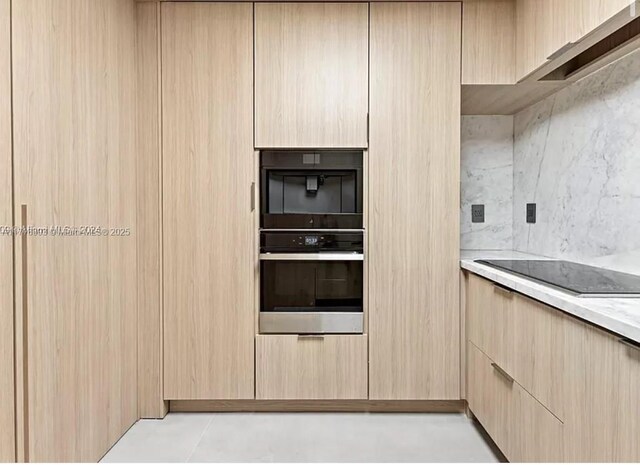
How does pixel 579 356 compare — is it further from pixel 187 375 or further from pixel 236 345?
pixel 187 375

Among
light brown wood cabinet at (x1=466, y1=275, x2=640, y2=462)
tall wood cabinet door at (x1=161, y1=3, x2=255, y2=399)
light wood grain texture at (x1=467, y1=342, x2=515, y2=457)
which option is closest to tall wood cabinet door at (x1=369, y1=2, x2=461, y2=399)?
light wood grain texture at (x1=467, y1=342, x2=515, y2=457)

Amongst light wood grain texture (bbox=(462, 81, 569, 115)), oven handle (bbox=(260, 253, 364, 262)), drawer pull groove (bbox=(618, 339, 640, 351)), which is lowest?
drawer pull groove (bbox=(618, 339, 640, 351))

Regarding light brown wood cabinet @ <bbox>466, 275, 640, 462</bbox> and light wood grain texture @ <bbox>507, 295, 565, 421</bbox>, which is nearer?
light brown wood cabinet @ <bbox>466, 275, 640, 462</bbox>

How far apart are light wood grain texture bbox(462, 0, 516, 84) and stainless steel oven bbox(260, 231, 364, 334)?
3.55ft

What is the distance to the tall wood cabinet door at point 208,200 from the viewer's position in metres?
2.62

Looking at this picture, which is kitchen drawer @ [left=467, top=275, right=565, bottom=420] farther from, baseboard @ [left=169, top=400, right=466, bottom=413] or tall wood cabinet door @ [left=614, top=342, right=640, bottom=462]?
baseboard @ [left=169, top=400, right=466, bottom=413]

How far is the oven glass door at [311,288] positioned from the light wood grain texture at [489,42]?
1.22 metres

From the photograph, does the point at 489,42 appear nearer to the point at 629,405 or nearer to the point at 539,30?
the point at 539,30

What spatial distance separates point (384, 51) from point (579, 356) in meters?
1.84

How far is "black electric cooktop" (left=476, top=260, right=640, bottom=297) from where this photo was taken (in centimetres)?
150

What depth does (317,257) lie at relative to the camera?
2645 mm

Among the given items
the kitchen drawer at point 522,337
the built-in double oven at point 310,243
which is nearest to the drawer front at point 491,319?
the kitchen drawer at point 522,337

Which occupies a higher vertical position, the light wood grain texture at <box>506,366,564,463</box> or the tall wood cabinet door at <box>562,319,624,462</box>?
the tall wood cabinet door at <box>562,319,624,462</box>

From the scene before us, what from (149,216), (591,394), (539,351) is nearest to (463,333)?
(539,351)
